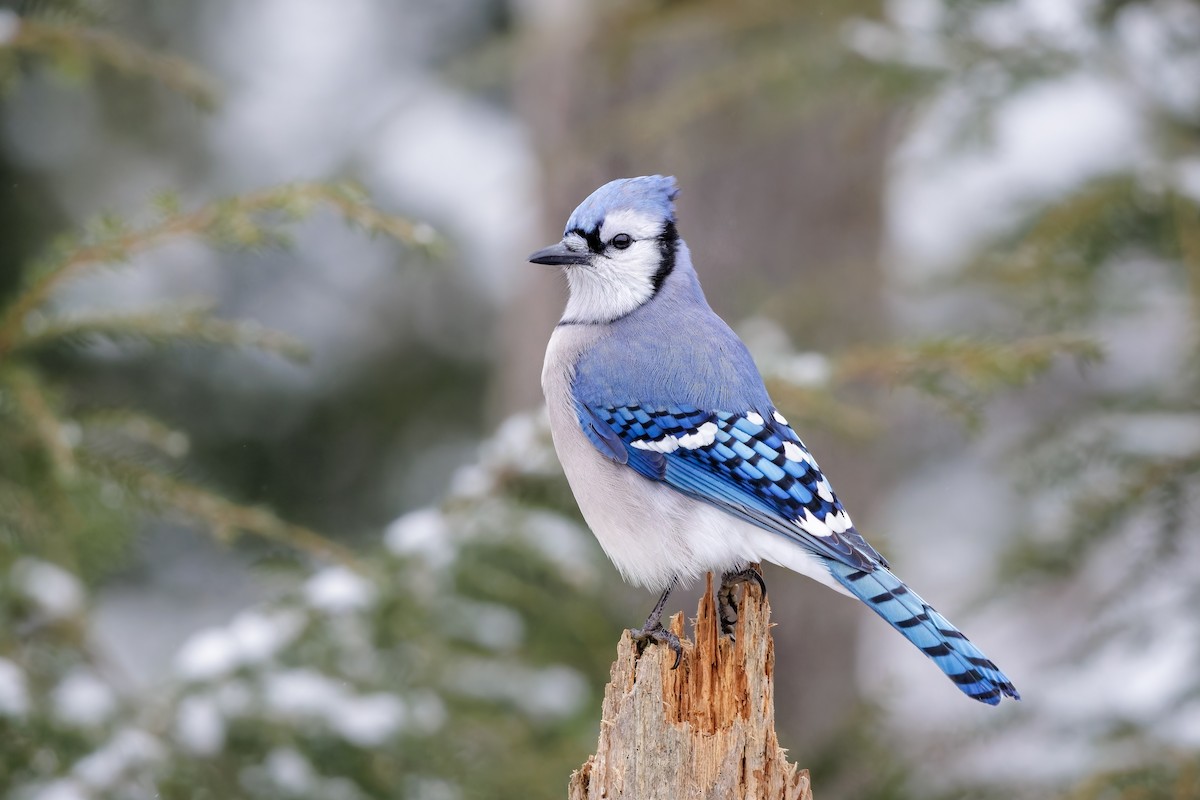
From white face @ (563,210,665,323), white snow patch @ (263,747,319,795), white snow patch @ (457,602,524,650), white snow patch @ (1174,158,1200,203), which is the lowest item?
white snow patch @ (263,747,319,795)

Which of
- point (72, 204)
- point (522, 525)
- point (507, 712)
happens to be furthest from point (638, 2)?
point (72, 204)

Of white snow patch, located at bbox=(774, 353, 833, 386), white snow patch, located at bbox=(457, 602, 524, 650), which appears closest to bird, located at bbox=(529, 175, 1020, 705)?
white snow patch, located at bbox=(774, 353, 833, 386)

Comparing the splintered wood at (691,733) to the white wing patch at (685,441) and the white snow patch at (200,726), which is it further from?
the white snow patch at (200,726)

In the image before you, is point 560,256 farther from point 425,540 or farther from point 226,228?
point 425,540

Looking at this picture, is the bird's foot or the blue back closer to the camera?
the bird's foot

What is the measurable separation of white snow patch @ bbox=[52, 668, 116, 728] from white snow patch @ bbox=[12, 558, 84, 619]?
0.16 m

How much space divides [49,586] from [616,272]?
4.45 ft

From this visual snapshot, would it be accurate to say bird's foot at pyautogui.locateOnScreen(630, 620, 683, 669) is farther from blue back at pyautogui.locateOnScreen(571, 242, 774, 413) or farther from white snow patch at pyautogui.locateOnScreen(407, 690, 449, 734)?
white snow patch at pyautogui.locateOnScreen(407, 690, 449, 734)

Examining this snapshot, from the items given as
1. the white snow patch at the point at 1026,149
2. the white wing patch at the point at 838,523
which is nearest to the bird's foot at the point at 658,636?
the white wing patch at the point at 838,523

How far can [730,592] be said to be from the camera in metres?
2.19

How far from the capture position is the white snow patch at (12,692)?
7.80 ft

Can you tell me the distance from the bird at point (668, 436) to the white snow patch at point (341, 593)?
0.58 metres

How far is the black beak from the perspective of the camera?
7.92 feet

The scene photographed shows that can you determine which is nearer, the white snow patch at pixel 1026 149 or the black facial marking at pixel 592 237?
the black facial marking at pixel 592 237
